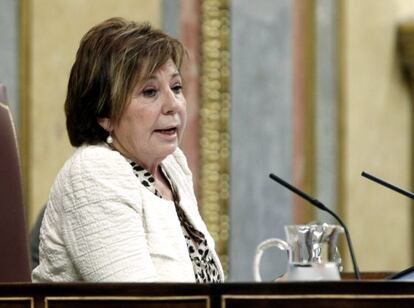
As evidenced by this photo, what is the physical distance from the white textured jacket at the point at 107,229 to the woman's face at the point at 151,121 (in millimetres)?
52

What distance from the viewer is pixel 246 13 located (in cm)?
694

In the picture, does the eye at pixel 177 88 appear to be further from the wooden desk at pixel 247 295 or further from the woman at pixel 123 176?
the wooden desk at pixel 247 295

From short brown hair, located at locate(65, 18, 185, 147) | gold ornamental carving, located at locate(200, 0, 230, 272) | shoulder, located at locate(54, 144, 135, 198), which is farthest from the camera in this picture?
gold ornamental carving, located at locate(200, 0, 230, 272)

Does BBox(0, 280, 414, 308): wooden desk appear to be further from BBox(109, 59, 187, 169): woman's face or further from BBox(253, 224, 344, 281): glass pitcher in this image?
BBox(109, 59, 187, 169): woman's face

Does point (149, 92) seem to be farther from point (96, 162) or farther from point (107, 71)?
point (96, 162)

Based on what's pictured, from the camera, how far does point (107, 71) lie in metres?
3.11

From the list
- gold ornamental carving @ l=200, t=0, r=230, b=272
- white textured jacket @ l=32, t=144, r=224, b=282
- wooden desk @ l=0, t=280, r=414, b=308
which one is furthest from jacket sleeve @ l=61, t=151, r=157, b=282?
gold ornamental carving @ l=200, t=0, r=230, b=272

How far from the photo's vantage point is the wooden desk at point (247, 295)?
2297mm

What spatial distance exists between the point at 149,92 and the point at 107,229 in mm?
375

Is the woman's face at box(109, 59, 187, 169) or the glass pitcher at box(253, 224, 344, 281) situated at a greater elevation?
the woman's face at box(109, 59, 187, 169)

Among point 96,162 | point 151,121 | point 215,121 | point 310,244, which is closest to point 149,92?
point 151,121

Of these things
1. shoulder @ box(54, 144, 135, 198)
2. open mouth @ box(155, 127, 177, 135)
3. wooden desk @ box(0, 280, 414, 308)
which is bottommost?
wooden desk @ box(0, 280, 414, 308)

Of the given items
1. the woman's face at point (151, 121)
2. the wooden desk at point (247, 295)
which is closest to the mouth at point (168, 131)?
the woman's face at point (151, 121)

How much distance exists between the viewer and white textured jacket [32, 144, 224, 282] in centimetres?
286
